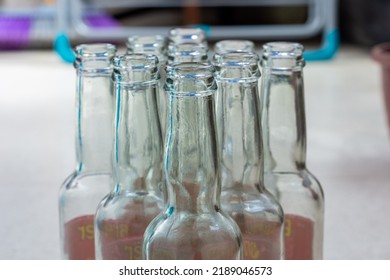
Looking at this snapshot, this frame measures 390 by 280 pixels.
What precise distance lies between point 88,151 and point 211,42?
2.32 metres

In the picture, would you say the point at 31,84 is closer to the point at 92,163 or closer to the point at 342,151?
the point at 342,151

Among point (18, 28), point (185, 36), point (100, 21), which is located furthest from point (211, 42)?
point (185, 36)

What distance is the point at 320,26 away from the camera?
261 centimetres

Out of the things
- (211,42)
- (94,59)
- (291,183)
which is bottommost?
(211,42)

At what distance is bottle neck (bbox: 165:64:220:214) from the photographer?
19.1 inches

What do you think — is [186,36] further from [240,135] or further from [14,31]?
[14,31]

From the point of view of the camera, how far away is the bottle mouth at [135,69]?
1.72 feet

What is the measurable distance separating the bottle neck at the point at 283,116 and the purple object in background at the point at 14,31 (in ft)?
7.79

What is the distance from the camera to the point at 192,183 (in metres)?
0.51

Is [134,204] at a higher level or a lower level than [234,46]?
lower

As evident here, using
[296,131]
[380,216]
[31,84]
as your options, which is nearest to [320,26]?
[31,84]

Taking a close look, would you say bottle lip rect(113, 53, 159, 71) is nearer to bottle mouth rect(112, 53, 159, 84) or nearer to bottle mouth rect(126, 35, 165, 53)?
bottle mouth rect(112, 53, 159, 84)

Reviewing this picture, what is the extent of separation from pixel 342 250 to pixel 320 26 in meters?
1.83

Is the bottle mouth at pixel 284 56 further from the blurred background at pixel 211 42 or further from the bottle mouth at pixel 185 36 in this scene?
the blurred background at pixel 211 42
